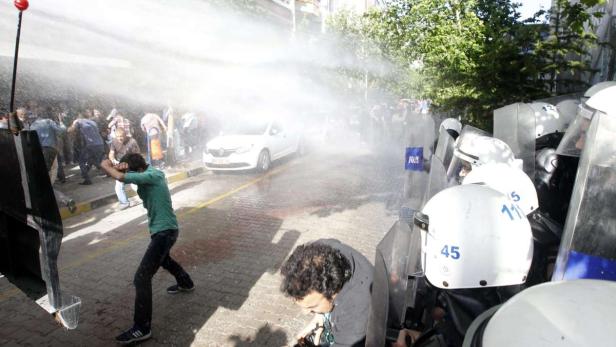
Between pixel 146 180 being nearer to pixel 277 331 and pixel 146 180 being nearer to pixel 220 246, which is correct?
pixel 277 331

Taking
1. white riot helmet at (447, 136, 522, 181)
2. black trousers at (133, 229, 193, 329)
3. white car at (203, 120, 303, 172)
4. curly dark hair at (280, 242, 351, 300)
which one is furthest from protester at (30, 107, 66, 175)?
white riot helmet at (447, 136, 522, 181)

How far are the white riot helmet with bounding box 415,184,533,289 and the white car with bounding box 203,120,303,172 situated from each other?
8.62 m

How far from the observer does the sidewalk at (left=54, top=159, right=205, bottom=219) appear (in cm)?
783

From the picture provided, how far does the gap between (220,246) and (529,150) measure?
423 cm

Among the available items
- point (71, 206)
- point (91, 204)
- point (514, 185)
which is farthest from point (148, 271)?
point (91, 204)

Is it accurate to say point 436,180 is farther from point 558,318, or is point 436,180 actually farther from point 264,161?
point 264,161

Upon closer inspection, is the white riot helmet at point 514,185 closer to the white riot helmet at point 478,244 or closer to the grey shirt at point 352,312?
the white riot helmet at point 478,244

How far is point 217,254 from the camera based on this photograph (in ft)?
18.0

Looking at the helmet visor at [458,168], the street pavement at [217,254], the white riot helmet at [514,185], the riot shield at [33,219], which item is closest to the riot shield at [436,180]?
the white riot helmet at [514,185]

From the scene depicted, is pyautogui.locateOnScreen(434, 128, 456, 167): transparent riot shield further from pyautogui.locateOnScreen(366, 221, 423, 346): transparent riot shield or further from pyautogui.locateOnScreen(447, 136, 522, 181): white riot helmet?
pyautogui.locateOnScreen(366, 221, 423, 346): transparent riot shield

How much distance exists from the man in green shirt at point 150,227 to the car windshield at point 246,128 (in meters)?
7.49

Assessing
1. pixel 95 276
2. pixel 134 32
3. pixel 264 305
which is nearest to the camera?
pixel 264 305

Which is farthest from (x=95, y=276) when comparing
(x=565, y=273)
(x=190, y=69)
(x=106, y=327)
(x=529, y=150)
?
(x=190, y=69)

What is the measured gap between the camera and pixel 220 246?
5.77 metres
